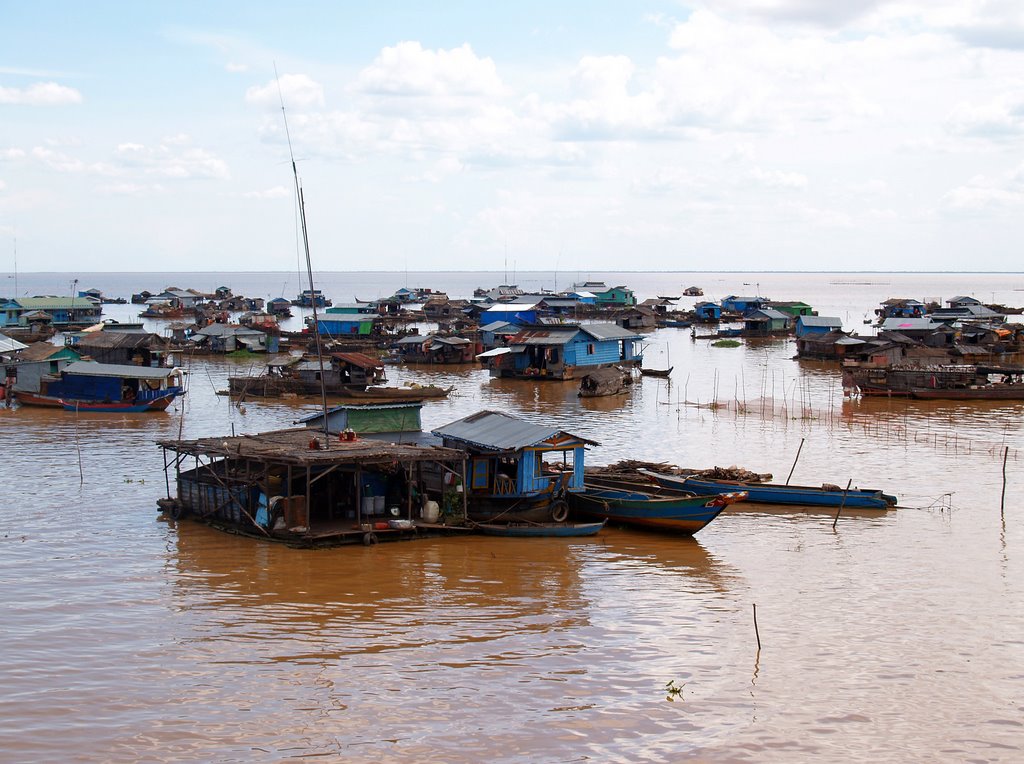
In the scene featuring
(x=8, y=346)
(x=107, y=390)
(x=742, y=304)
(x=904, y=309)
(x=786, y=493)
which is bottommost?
(x=786, y=493)

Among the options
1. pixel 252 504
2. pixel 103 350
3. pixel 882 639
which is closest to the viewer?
pixel 882 639

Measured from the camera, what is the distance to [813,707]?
10.5 meters

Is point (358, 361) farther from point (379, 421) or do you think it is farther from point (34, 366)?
point (379, 421)

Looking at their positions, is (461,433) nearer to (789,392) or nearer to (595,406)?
(595,406)

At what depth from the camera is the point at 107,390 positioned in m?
32.9

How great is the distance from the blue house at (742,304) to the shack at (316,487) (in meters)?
66.5

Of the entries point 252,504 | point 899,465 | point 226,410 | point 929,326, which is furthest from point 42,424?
point 929,326

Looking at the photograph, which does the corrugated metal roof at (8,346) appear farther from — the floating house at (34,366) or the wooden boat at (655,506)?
the wooden boat at (655,506)

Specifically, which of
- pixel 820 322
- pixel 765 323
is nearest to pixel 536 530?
pixel 820 322

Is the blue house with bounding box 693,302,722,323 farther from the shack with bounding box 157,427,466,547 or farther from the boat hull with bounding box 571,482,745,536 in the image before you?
the shack with bounding box 157,427,466,547

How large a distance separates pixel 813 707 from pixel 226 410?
89.0 ft

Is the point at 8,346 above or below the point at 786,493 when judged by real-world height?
above

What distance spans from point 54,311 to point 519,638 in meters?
64.9

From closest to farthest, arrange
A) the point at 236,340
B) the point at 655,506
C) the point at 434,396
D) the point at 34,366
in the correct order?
1. the point at 655,506
2. the point at 34,366
3. the point at 434,396
4. the point at 236,340
